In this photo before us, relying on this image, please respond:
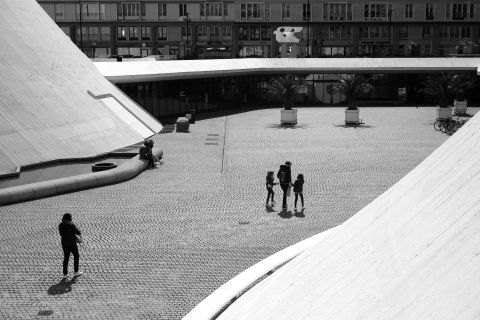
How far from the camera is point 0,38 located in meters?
30.5

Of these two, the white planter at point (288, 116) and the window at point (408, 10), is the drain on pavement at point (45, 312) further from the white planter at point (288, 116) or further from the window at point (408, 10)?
the window at point (408, 10)

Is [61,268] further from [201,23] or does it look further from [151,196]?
[201,23]

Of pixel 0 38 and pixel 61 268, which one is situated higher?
pixel 0 38

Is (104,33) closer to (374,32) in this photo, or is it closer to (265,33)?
(265,33)

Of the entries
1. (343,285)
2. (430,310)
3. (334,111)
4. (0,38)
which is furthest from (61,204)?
(334,111)

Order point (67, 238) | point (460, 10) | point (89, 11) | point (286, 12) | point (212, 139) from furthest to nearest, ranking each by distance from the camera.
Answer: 1. point (89, 11)
2. point (286, 12)
3. point (460, 10)
4. point (212, 139)
5. point (67, 238)

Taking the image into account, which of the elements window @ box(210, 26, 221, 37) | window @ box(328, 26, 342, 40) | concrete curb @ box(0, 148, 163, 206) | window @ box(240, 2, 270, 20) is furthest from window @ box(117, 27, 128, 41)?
concrete curb @ box(0, 148, 163, 206)

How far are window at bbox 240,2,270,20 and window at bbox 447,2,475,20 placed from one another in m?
19.5

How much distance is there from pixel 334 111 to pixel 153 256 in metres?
39.2

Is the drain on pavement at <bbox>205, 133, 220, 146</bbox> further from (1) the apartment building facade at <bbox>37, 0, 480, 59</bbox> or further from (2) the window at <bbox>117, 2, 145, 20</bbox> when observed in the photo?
(2) the window at <bbox>117, 2, 145, 20</bbox>

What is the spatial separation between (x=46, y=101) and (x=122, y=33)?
59080mm

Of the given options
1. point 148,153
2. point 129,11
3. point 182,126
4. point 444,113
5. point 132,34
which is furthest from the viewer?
point 132,34

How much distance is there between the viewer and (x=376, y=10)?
8588 centimetres

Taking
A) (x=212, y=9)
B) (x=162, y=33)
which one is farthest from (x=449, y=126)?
(x=162, y=33)
